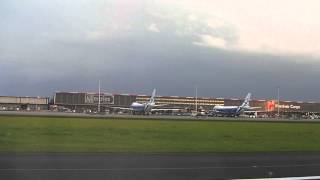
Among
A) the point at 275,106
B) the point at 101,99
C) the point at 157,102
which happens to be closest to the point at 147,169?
the point at 101,99

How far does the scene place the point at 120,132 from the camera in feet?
145

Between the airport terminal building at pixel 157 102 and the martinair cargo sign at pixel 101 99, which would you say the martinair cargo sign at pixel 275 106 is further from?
the martinair cargo sign at pixel 101 99

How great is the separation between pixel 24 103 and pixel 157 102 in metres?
33.1

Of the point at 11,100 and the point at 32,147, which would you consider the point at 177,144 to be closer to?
the point at 32,147

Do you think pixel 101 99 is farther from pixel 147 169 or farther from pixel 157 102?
pixel 147 169

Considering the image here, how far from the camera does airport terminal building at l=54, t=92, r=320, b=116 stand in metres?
132

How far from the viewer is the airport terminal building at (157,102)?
434ft

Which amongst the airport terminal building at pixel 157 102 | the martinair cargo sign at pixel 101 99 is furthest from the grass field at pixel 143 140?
the martinair cargo sign at pixel 101 99

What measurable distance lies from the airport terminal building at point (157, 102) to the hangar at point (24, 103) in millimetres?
3378

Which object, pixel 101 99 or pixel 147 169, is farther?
pixel 101 99

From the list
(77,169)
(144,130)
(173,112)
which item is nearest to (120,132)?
(144,130)

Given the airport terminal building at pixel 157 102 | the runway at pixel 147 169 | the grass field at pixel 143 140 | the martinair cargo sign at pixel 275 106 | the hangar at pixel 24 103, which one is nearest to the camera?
the runway at pixel 147 169

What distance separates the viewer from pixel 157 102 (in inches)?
5507

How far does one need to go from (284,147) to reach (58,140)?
49.9ft
